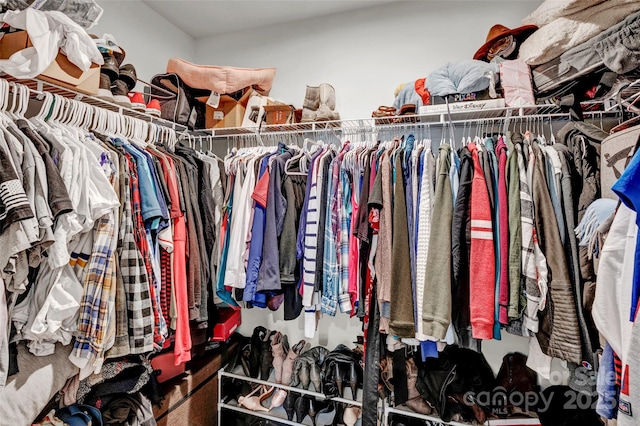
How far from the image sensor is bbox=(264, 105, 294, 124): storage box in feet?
6.55

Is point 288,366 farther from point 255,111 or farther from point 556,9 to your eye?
point 556,9

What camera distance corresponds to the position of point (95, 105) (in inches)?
62.8

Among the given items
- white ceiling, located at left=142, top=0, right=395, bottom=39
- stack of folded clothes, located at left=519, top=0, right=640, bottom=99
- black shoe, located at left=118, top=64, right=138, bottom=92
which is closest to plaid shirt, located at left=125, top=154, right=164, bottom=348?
black shoe, located at left=118, top=64, right=138, bottom=92

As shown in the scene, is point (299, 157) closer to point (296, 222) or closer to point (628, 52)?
point (296, 222)

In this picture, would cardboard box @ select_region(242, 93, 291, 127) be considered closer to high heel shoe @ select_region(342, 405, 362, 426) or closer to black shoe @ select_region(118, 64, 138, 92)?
black shoe @ select_region(118, 64, 138, 92)

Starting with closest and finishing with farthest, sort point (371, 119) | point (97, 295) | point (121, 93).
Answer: point (97, 295), point (121, 93), point (371, 119)

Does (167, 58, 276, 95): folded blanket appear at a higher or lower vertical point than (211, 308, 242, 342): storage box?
higher

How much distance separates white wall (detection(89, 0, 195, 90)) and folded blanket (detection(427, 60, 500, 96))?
1883 mm

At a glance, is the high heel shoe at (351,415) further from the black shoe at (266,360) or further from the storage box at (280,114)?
the storage box at (280,114)

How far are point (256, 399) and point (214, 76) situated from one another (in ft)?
6.68

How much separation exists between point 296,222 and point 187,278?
1.92 ft

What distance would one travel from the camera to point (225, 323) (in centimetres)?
196

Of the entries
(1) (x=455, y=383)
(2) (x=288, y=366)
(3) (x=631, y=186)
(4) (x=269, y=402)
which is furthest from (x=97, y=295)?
(1) (x=455, y=383)

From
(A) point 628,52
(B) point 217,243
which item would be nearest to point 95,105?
(B) point 217,243
